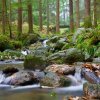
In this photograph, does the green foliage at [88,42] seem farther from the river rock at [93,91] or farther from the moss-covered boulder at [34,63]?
Result: the river rock at [93,91]

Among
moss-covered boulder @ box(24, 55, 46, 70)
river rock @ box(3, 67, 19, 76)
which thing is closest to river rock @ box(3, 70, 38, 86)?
river rock @ box(3, 67, 19, 76)

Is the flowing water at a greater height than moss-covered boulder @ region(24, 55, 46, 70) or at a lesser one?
lesser

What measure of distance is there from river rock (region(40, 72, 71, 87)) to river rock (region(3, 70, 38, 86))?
45cm

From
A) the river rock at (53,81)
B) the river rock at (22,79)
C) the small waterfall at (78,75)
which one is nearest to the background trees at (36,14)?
the small waterfall at (78,75)

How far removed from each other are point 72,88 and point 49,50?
7.71m

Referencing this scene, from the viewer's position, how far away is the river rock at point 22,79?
31.3 feet

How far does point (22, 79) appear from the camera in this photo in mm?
9617

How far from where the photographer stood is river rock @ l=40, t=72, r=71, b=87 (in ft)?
29.9

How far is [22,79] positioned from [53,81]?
40.5 inches

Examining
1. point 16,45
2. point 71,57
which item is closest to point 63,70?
point 71,57

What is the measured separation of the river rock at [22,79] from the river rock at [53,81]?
0.45m

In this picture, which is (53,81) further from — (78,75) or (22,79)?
(78,75)

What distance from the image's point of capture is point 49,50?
16.6 m

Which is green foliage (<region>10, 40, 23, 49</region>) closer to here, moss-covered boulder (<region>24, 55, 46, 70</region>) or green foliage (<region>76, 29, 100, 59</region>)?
green foliage (<region>76, 29, 100, 59</region>)
